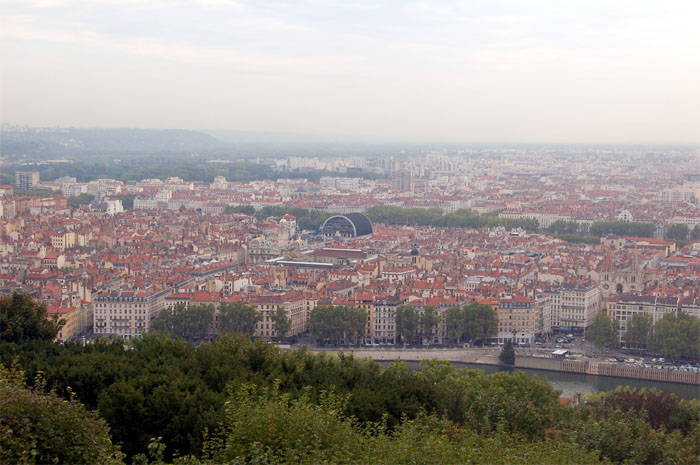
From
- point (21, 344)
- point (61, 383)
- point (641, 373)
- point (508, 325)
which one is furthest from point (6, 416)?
point (508, 325)

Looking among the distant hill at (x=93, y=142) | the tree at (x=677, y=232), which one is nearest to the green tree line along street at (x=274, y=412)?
the tree at (x=677, y=232)

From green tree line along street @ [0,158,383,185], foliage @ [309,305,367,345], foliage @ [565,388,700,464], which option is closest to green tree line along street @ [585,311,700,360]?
foliage @ [309,305,367,345]

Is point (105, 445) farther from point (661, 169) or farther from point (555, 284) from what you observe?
point (661, 169)

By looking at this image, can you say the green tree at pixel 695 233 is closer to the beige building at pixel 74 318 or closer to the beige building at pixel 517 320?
the beige building at pixel 517 320

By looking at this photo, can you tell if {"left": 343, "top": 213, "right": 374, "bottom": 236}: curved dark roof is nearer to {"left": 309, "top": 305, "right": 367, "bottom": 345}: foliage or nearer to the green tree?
the green tree

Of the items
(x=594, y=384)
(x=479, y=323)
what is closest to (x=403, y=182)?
(x=479, y=323)
